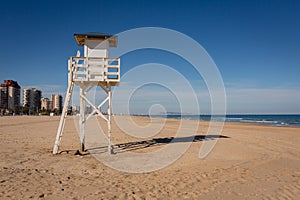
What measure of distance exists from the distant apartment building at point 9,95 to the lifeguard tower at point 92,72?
121 m

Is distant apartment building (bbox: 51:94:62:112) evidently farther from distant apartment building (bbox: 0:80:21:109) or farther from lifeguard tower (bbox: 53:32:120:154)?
lifeguard tower (bbox: 53:32:120:154)

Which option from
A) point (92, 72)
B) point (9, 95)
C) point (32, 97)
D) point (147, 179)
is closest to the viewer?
point (147, 179)

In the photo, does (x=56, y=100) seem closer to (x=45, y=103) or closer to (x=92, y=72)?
(x=45, y=103)

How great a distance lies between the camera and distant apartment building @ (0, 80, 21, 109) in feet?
382

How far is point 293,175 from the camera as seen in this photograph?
7.63 metres

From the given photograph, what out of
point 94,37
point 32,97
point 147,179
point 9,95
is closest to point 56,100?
point 32,97

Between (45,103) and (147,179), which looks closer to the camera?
(147,179)

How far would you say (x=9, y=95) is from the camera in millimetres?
120750

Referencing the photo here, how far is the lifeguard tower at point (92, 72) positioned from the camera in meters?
10.7

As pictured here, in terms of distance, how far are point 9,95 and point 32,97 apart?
13.1m

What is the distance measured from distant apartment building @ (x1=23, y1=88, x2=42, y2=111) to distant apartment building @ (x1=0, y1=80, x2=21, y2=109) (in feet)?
12.0

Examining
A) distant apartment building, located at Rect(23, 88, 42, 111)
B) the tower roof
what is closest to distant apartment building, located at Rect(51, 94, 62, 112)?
distant apartment building, located at Rect(23, 88, 42, 111)

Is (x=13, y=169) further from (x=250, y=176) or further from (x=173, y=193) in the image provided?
(x=250, y=176)

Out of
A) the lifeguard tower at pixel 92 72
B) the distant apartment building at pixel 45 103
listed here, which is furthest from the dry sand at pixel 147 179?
the distant apartment building at pixel 45 103
